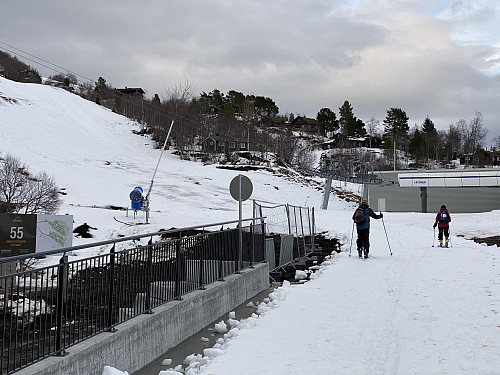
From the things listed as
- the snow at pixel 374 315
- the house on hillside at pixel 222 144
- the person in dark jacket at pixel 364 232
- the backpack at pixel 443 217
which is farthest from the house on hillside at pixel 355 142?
the person in dark jacket at pixel 364 232

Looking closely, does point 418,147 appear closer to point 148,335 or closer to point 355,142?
point 355,142

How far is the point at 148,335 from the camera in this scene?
23.6 ft

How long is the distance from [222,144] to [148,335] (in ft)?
322

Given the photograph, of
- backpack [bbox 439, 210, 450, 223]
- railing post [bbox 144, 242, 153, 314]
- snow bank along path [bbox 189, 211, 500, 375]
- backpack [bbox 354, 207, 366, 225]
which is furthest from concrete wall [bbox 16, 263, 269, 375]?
backpack [bbox 439, 210, 450, 223]

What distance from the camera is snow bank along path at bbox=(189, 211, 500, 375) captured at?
665 centimetres

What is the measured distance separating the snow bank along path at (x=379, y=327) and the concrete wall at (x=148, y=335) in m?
0.83

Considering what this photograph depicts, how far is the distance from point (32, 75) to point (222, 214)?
136123 mm

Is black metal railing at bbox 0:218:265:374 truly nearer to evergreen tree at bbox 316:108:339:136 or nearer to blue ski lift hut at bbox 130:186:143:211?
blue ski lift hut at bbox 130:186:143:211

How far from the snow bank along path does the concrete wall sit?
827 millimetres

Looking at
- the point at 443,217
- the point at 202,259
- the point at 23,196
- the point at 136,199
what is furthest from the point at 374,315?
the point at 136,199

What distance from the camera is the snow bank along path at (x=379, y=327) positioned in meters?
6.65

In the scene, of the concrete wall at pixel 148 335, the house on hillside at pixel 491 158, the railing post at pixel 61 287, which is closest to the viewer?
the concrete wall at pixel 148 335

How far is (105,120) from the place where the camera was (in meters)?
114

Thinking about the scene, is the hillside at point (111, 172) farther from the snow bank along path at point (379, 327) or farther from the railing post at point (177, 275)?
the railing post at point (177, 275)
